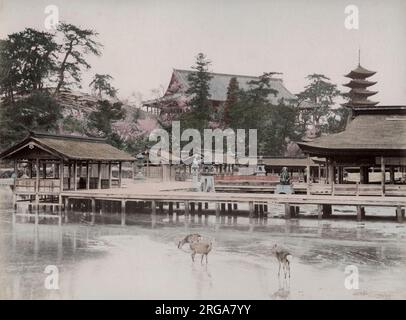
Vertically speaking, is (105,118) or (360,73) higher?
(360,73)

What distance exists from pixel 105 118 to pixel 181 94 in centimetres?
1134

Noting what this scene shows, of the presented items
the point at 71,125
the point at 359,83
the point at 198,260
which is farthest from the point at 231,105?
the point at 198,260

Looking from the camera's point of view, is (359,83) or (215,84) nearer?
(359,83)

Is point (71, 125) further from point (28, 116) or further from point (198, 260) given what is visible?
point (198, 260)

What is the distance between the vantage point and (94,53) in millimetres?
32844

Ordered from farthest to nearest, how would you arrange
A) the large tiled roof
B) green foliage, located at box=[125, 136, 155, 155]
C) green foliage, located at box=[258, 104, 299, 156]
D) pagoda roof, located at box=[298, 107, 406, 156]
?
the large tiled roof < green foliage, located at box=[258, 104, 299, 156] < green foliage, located at box=[125, 136, 155, 155] < pagoda roof, located at box=[298, 107, 406, 156]

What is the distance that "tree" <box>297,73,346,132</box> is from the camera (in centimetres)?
4391

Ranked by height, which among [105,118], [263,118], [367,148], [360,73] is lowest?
[367,148]

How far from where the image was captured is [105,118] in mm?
34750

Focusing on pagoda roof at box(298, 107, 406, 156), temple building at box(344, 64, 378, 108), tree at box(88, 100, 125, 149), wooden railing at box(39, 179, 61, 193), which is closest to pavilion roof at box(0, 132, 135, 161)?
wooden railing at box(39, 179, 61, 193)

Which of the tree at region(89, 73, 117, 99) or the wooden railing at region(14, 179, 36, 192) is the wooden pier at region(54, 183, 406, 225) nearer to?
the wooden railing at region(14, 179, 36, 192)

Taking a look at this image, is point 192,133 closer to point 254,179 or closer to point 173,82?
point 173,82

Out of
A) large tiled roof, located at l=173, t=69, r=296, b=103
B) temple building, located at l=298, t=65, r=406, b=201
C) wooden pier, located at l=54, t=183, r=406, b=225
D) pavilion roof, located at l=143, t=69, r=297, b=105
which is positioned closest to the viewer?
wooden pier, located at l=54, t=183, r=406, b=225

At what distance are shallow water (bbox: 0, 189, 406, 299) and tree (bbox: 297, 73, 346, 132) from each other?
80.1 ft
